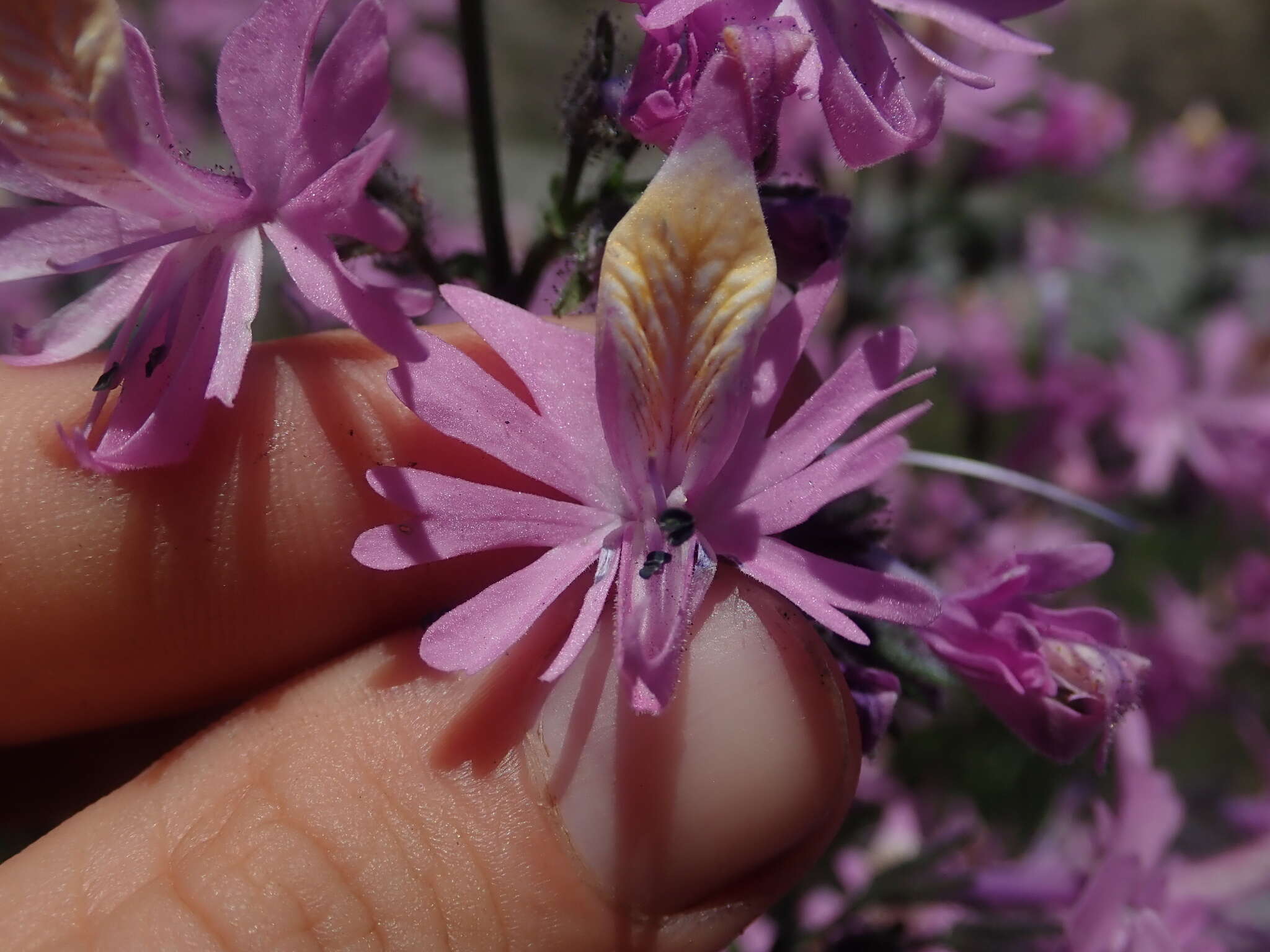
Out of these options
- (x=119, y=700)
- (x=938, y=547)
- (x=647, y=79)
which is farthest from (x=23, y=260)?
(x=938, y=547)

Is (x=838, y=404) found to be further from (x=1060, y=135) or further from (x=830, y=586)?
Result: (x=1060, y=135)

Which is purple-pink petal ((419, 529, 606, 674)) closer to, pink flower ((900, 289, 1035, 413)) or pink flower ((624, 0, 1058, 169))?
pink flower ((624, 0, 1058, 169))

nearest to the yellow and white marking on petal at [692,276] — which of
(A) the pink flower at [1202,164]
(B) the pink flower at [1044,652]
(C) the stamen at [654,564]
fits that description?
(C) the stamen at [654,564]

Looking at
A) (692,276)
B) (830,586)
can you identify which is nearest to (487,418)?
(692,276)

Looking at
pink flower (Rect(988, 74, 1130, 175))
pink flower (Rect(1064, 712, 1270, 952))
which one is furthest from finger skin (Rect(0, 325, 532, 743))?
pink flower (Rect(988, 74, 1130, 175))

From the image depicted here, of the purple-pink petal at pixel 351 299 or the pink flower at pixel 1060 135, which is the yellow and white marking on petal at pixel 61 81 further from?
the pink flower at pixel 1060 135

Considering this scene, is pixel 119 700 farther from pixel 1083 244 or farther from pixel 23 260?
pixel 1083 244
